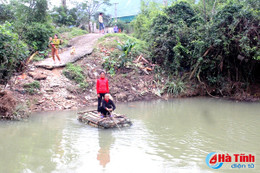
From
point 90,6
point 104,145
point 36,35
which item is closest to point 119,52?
point 36,35

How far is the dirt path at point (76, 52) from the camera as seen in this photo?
43.2 ft

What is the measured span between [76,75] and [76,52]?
116 inches

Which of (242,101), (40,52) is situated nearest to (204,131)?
(242,101)

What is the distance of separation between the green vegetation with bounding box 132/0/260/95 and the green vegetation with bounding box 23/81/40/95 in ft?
22.9

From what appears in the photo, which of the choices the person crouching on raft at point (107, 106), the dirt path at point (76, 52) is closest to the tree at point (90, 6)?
the dirt path at point (76, 52)

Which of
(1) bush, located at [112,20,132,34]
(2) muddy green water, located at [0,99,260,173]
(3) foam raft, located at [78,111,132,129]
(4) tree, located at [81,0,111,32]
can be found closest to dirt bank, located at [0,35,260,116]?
(2) muddy green water, located at [0,99,260,173]

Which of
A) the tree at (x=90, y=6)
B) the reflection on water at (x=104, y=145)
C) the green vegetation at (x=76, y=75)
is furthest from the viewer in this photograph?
the tree at (x=90, y=6)

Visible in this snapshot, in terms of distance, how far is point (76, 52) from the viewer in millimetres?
15555

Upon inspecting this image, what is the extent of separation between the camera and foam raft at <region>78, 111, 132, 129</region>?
7.73m

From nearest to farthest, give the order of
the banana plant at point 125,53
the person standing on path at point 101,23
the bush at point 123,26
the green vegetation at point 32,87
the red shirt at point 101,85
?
1. the red shirt at point 101,85
2. the green vegetation at point 32,87
3. the banana plant at point 125,53
4. the person standing on path at point 101,23
5. the bush at point 123,26

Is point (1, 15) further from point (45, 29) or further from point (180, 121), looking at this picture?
point (180, 121)

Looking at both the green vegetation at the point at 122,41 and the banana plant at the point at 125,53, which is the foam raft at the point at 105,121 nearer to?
the banana plant at the point at 125,53

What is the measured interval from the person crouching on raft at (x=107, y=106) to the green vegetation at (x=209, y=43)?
6.54 m

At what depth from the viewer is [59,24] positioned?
73.7 feet
